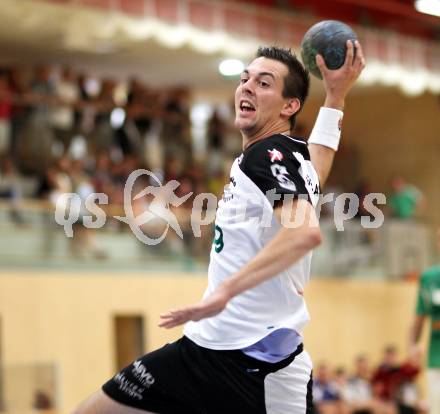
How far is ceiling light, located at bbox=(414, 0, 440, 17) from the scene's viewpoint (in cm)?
1788

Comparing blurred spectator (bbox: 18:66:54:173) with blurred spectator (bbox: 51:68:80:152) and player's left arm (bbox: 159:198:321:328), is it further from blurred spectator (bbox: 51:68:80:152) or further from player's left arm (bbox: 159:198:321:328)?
player's left arm (bbox: 159:198:321:328)

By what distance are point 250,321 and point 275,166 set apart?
2.30 ft

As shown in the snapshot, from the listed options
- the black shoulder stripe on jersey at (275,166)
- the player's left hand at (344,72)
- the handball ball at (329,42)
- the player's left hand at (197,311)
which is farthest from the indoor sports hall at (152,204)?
the player's left hand at (197,311)

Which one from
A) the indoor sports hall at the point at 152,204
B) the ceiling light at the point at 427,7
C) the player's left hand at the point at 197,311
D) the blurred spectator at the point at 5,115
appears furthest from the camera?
the ceiling light at the point at 427,7

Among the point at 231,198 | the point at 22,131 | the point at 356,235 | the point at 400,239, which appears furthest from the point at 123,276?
the point at 231,198

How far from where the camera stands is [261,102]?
15.7 feet

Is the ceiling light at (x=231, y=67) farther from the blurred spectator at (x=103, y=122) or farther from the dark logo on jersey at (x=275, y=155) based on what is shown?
the dark logo on jersey at (x=275, y=155)

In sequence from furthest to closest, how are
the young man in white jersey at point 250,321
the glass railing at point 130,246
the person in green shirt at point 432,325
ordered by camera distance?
the glass railing at point 130,246
the person in green shirt at point 432,325
the young man in white jersey at point 250,321

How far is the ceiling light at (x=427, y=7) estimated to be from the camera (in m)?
17.9

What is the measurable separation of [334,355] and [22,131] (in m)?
6.29

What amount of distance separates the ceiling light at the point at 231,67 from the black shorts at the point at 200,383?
45.0ft

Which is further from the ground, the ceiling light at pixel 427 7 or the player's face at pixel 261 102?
the ceiling light at pixel 427 7

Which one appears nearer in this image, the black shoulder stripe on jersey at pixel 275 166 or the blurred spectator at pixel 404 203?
the black shoulder stripe on jersey at pixel 275 166

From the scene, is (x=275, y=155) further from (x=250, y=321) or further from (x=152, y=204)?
(x=152, y=204)
